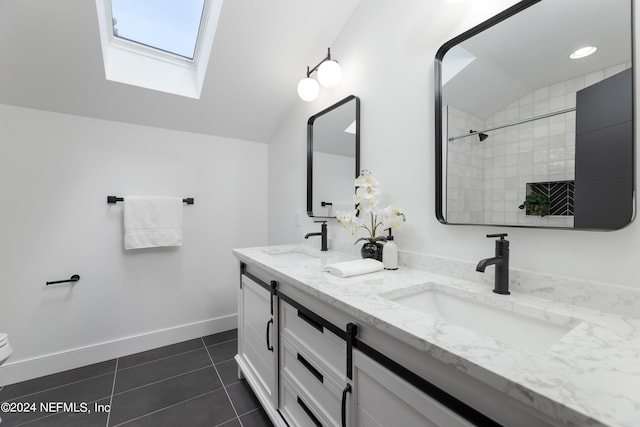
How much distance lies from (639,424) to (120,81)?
2.40 m

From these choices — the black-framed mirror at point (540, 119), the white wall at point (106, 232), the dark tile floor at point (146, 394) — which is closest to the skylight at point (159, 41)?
the white wall at point (106, 232)

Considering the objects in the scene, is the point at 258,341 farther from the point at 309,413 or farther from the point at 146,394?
the point at 146,394

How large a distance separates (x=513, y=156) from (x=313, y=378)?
1.04m

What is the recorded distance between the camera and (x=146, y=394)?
1.57m

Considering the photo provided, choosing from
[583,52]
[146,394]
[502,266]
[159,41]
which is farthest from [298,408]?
[159,41]

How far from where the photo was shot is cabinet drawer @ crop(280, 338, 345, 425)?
0.86 m

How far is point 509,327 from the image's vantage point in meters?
0.78

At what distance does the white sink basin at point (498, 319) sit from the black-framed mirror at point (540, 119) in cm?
28

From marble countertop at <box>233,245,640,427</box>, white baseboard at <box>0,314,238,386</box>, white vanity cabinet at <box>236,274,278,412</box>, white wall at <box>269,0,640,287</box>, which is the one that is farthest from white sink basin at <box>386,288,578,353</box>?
white baseboard at <box>0,314,238,386</box>

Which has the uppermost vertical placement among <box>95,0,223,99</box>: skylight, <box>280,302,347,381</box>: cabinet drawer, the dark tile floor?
<box>95,0,223,99</box>: skylight

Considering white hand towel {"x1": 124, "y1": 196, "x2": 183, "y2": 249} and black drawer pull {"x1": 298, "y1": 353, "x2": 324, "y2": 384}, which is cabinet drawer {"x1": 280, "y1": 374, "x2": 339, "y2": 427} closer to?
black drawer pull {"x1": 298, "y1": 353, "x2": 324, "y2": 384}

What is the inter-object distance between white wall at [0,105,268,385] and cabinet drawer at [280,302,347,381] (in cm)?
142

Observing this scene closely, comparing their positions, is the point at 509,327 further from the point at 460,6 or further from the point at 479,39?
the point at 460,6

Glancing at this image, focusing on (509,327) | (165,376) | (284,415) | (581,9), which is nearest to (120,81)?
(165,376)
